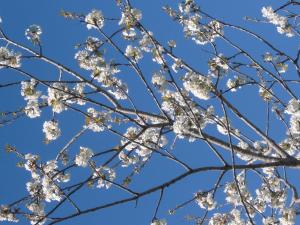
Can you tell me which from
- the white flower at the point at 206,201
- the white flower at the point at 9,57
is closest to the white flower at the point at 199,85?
the white flower at the point at 206,201

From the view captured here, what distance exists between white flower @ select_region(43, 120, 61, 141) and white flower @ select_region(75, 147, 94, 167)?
0.81 m

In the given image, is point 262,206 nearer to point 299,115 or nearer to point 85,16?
point 299,115

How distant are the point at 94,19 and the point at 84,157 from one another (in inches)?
73.0

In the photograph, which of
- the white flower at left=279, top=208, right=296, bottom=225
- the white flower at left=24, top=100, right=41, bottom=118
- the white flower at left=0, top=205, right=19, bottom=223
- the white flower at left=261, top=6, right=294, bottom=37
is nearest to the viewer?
the white flower at left=0, top=205, right=19, bottom=223

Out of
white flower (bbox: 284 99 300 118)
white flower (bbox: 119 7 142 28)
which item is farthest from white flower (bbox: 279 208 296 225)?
white flower (bbox: 119 7 142 28)

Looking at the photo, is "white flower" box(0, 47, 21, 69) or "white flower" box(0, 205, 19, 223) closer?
"white flower" box(0, 205, 19, 223)

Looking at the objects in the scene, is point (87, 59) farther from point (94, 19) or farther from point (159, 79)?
point (159, 79)

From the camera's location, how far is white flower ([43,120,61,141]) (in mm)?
6605

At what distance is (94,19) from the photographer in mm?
6559

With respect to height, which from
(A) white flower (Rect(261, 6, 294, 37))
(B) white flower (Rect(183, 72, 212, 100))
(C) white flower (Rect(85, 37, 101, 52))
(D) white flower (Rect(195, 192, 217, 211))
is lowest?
(D) white flower (Rect(195, 192, 217, 211))

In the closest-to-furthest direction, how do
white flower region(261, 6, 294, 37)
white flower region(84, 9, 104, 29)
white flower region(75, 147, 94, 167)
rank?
1. white flower region(75, 147, 94, 167)
2. white flower region(84, 9, 104, 29)
3. white flower region(261, 6, 294, 37)

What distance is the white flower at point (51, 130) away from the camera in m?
6.61

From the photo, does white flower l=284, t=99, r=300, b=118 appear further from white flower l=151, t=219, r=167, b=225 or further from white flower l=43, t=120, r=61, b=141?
white flower l=43, t=120, r=61, b=141

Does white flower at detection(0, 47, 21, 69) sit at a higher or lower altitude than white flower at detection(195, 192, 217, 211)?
higher
